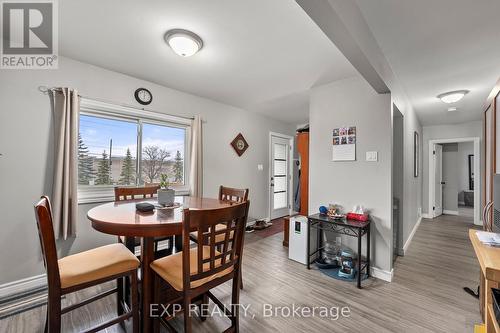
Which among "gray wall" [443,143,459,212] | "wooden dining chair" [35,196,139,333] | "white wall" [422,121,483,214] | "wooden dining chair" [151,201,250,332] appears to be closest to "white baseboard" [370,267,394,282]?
"wooden dining chair" [151,201,250,332]

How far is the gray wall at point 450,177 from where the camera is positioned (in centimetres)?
597

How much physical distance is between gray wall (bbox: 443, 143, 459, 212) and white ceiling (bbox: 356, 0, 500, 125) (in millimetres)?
3805

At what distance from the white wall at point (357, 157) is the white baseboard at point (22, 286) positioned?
3.13 meters

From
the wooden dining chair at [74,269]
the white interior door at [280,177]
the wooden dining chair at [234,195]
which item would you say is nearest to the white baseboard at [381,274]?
the wooden dining chair at [234,195]

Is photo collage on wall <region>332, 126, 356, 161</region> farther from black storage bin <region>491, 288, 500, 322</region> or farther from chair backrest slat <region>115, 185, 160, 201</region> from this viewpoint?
chair backrest slat <region>115, 185, 160, 201</region>

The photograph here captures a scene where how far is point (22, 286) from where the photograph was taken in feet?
6.77

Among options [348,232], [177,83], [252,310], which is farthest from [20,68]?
[348,232]


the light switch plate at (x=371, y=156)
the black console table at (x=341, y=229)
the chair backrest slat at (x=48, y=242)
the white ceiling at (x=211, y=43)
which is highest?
the white ceiling at (x=211, y=43)

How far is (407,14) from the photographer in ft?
5.21

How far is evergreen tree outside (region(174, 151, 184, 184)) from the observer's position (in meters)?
3.41

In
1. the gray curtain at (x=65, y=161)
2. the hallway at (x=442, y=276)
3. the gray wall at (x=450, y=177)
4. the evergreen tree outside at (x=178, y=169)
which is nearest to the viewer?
the hallway at (x=442, y=276)

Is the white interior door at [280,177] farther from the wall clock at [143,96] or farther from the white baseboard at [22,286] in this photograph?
the white baseboard at [22,286]

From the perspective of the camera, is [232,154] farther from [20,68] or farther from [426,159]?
[426,159]

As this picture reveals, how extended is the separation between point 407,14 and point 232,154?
119 inches
